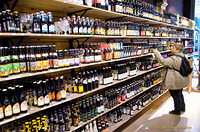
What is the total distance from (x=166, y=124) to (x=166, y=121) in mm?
158

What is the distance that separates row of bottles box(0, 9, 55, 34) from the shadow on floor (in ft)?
8.87

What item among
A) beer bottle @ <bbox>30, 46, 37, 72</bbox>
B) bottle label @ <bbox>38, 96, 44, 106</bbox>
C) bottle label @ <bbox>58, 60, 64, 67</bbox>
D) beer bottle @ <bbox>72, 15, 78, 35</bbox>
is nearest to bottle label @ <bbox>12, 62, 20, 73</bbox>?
beer bottle @ <bbox>30, 46, 37, 72</bbox>

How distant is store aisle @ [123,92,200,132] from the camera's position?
3512 mm

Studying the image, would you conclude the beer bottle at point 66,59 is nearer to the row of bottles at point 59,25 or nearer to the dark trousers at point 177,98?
the row of bottles at point 59,25

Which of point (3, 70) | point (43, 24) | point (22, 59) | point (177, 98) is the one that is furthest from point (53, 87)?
point (177, 98)

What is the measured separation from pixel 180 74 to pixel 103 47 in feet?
6.30

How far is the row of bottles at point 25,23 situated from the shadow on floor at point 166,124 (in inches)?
106

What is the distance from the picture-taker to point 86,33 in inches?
103

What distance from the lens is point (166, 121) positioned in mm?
3857

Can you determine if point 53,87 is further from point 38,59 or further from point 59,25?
point 59,25

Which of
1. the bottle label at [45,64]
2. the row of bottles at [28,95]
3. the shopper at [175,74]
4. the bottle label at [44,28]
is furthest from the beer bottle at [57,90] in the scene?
the shopper at [175,74]

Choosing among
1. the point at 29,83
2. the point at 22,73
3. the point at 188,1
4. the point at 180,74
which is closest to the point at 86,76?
the point at 29,83

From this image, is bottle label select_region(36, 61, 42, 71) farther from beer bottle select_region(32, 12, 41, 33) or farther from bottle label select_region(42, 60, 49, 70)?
beer bottle select_region(32, 12, 41, 33)

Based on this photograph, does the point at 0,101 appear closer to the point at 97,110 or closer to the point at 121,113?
the point at 97,110
